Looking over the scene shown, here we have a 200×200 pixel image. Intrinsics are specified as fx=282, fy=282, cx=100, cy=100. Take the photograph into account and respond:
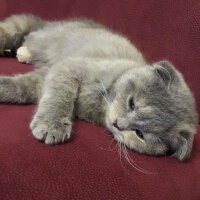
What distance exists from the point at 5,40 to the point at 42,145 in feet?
3.89

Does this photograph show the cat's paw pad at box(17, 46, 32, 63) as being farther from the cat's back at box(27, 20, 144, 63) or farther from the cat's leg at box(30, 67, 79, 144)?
the cat's leg at box(30, 67, 79, 144)

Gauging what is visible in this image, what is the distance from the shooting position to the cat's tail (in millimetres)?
1908

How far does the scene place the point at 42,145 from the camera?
0.94 m

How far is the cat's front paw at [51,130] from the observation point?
3.16 ft

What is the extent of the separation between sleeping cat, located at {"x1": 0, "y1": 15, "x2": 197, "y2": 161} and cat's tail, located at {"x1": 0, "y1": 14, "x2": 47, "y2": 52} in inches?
21.6

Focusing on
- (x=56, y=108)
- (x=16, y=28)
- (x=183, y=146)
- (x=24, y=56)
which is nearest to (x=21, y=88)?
(x=56, y=108)

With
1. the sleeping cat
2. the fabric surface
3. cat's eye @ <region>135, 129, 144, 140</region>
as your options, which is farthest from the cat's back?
cat's eye @ <region>135, 129, 144, 140</region>

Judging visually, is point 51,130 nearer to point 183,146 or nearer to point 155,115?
point 155,115

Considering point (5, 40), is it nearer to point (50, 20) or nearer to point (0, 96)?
point (50, 20)

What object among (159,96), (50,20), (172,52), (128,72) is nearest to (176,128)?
(159,96)

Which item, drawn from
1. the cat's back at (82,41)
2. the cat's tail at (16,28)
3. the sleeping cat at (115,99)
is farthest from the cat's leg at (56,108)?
the cat's tail at (16,28)

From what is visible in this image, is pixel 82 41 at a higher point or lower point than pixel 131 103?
higher

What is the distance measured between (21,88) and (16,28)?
855 mm

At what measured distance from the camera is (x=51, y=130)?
100cm
